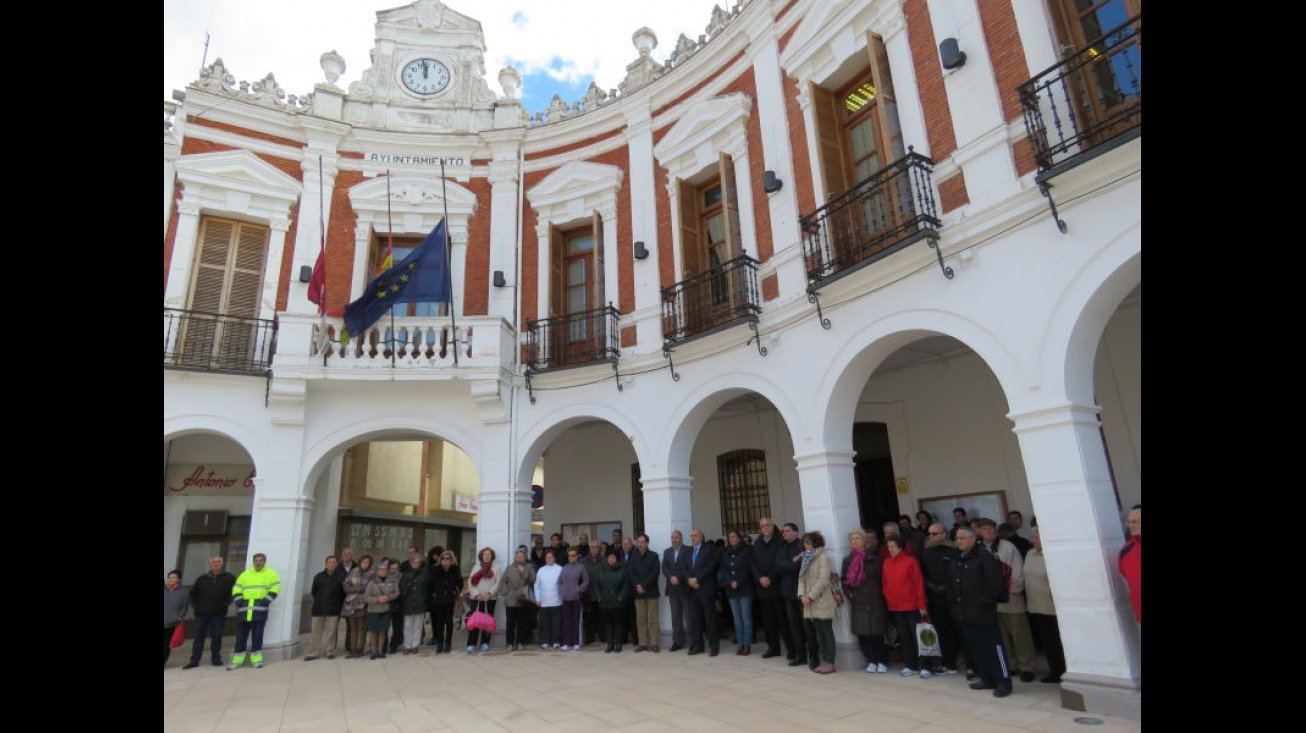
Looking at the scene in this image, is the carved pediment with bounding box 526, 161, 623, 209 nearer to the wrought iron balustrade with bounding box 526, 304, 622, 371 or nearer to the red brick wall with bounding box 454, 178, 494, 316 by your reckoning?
the red brick wall with bounding box 454, 178, 494, 316

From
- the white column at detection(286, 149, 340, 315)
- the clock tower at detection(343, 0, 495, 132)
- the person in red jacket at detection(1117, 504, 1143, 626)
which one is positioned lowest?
the person in red jacket at detection(1117, 504, 1143, 626)

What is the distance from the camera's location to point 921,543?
796cm

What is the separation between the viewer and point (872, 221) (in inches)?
329

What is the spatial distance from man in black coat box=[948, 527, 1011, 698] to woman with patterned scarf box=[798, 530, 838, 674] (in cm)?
145

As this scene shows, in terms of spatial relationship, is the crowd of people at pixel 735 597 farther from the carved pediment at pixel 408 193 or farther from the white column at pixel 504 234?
the carved pediment at pixel 408 193

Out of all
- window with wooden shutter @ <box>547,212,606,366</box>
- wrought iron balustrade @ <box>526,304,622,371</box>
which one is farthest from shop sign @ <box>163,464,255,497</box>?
window with wooden shutter @ <box>547,212,606,366</box>

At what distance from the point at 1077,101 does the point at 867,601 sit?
5.30 meters

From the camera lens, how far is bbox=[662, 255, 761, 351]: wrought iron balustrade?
952 cm

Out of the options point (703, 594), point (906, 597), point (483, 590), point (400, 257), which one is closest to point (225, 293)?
point (400, 257)

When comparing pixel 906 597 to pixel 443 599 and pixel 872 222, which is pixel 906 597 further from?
pixel 443 599

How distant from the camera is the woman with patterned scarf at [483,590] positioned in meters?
10.4

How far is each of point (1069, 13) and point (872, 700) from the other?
6.91 m

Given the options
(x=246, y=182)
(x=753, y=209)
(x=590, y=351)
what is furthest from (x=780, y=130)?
(x=246, y=182)

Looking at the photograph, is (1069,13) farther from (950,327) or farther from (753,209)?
(753,209)
